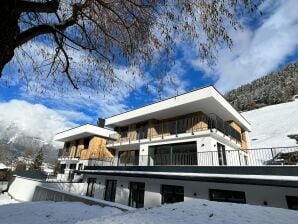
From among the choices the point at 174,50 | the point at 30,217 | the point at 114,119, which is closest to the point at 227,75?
the point at 174,50

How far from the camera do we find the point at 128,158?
21641mm

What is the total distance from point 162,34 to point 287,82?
77497mm

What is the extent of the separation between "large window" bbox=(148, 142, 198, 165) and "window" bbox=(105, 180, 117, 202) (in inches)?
141

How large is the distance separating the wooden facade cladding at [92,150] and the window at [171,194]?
11289 millimetres

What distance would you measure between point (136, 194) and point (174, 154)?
158 inches

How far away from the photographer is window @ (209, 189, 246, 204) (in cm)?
1052

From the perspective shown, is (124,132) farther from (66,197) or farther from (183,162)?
(66,197)

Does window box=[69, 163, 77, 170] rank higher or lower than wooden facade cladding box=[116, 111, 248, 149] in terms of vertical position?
lower

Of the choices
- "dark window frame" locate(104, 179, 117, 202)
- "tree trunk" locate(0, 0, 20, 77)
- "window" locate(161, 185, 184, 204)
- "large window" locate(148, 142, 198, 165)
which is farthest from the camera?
"dark window frame" locate(104, 179, 117, 202)

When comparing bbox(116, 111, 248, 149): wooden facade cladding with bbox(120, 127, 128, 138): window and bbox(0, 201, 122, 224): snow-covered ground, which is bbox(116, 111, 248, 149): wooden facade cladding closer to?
bbox(120, 127, 128, 138): window

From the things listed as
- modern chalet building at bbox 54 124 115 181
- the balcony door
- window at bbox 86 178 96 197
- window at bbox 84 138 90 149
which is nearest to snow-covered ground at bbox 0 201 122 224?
the balcony door

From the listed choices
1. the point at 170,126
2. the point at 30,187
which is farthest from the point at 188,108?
the point at 30,187

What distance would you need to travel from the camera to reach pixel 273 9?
363 cm

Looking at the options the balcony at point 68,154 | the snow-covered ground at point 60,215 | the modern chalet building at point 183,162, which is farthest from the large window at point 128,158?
the snow-covered ground at point 60,215
